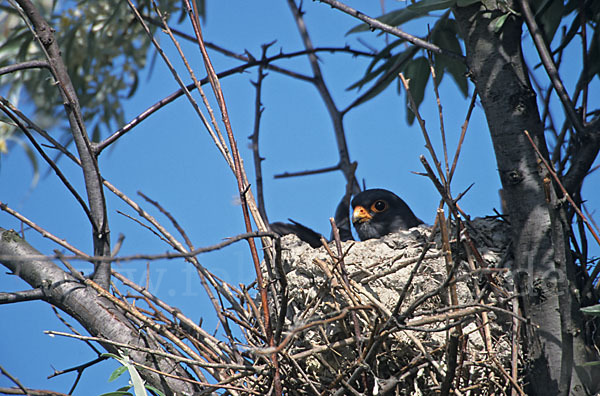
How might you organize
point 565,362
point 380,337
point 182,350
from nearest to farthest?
point 380,337 < point 565,362 < point 182,350

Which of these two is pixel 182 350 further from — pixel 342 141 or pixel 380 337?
pixel 342 141

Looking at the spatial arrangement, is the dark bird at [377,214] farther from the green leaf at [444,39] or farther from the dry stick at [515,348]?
the dry stick at [515,348]

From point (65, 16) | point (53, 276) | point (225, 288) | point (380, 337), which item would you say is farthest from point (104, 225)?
point (65, 16)

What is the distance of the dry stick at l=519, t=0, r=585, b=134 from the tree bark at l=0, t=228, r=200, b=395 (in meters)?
2.25

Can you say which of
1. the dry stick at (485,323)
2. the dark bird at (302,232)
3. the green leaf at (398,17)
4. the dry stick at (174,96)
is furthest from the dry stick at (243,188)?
the dark bird at (302,232)

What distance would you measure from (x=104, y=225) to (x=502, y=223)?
92.1 inches

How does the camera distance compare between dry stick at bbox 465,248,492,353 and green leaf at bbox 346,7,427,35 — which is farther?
green leaf at bbox 346,7,427,35

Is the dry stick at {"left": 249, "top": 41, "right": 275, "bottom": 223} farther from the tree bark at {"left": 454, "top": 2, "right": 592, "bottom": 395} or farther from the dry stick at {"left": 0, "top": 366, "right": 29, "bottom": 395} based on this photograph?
the dry stick at {"left": 0, "top": 366, "right": 29, "bottom": 395}

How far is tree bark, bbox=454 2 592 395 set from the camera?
3266 millimetres

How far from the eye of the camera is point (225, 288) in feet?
12.1

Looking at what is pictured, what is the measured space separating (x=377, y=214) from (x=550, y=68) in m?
2.22

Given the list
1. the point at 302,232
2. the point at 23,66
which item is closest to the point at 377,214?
the point at 302,232

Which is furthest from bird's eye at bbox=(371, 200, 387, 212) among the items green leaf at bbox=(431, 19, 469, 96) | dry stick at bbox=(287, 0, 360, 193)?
green leaf at bbox=(431, 19, 469, 96)

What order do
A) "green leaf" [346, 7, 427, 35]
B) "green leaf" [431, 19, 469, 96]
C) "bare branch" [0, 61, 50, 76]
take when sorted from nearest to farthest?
"bare branch" [0, 61, 50, 76] → "green leaf" [346, 7, 427, 35] → "green leaf" [431, 19, 469, 96]
